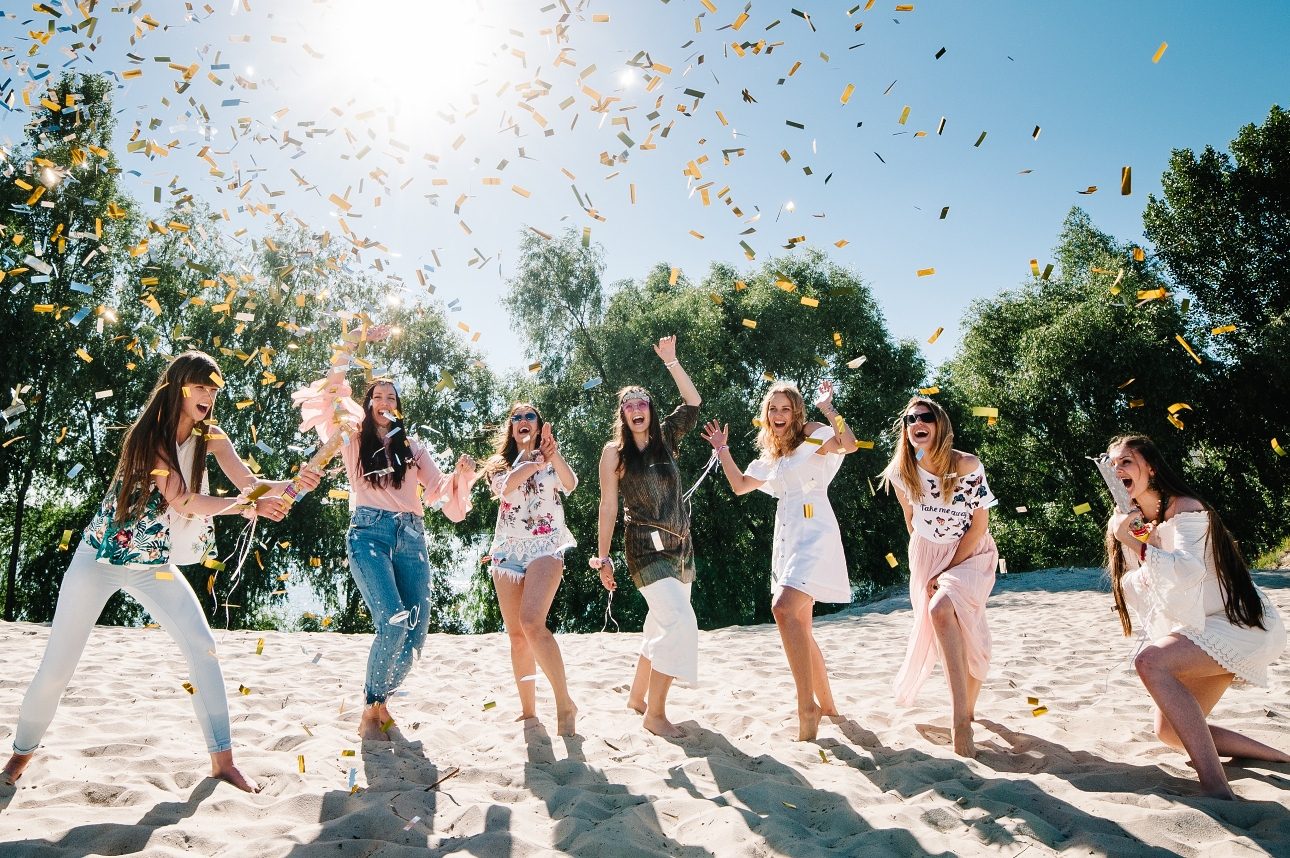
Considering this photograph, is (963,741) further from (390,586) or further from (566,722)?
(390,586)

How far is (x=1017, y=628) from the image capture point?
29.0 feet

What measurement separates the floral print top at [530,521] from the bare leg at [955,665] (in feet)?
6.76

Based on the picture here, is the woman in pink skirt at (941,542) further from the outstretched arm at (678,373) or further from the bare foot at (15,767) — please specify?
the bare foot at (15,767)

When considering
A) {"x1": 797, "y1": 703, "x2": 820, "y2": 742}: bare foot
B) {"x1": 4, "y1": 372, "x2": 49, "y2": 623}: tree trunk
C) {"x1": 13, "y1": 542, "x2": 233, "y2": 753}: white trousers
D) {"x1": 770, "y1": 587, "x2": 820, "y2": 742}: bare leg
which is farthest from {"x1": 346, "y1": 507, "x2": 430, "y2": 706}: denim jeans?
{"x1": 4, "y1": 372, "x2": 49, "y2": 623}: tree trunk

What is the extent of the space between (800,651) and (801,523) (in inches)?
28.5

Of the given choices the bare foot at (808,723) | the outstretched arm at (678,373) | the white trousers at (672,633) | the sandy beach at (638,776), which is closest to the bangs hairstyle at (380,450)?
the sandy beach at (638,776)

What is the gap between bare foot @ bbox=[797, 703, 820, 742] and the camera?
13.7ft

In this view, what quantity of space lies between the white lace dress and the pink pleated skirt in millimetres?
785

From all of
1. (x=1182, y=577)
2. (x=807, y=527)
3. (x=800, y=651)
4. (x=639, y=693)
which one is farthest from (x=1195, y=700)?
(x=639, y=693)

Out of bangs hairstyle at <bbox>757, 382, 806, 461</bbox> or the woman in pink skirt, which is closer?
the woman in pink skirt

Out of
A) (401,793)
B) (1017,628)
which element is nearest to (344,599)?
(1017,628)

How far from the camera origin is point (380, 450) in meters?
4.35

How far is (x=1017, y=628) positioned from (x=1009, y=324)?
17.1 meters

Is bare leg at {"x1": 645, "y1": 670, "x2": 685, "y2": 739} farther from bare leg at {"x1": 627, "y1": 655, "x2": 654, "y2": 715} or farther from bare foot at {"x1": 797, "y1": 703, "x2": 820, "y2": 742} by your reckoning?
bare foot at {"x1": 797, "y1": 703, "x2": 820, "y2": 742}
